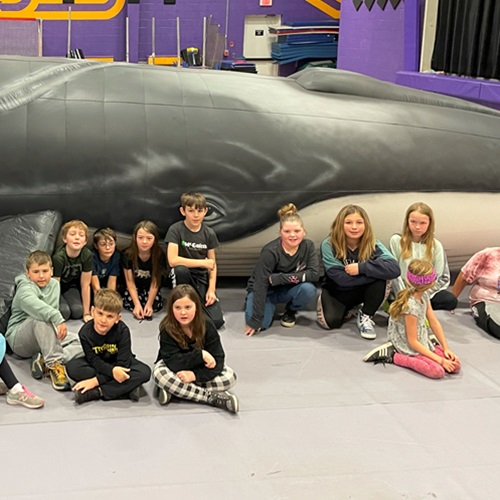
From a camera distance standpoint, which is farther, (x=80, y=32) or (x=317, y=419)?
(x=80, y=32)

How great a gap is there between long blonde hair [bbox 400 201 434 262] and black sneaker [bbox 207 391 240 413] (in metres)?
1.47

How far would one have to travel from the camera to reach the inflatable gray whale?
3906 millimetres

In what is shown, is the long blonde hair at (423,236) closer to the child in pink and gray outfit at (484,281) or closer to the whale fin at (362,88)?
the child in pink and gray outfit at (484,281)

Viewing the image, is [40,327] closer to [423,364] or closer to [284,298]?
[284,298]

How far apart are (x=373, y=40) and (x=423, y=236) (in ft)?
18.3

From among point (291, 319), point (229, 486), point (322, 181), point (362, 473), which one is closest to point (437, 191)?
point (322, 181)

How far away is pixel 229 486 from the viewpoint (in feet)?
8.33

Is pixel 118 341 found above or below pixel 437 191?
below

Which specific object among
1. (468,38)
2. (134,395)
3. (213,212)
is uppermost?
(468,38)

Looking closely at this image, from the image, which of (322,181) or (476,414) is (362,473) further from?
(322,181)

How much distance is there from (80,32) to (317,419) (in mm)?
9149

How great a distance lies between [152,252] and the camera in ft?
13.1

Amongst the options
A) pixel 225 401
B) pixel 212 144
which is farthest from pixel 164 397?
pixel 212 144

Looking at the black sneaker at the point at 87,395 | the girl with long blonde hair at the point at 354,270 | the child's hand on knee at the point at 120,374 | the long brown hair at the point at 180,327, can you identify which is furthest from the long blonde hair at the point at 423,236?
the black sneaker at the point at 87,395
